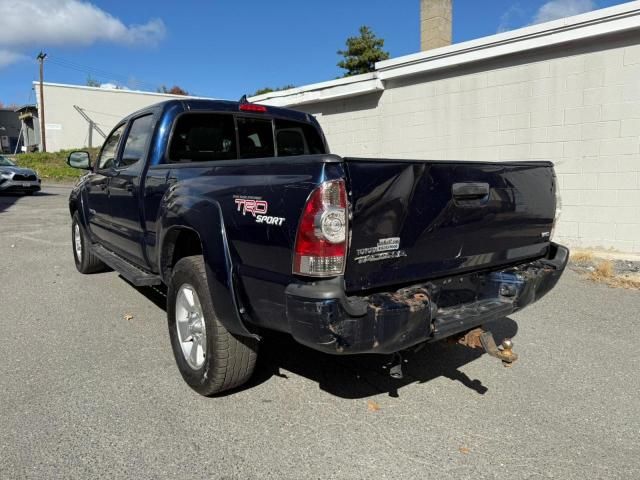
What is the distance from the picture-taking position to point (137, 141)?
4.71m

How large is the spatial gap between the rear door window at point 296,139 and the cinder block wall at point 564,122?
4557 millimetres

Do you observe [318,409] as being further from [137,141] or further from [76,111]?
[76,111]

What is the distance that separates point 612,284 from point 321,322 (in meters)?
5.42

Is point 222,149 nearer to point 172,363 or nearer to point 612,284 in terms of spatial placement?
point 172,363

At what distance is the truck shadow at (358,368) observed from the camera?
3562 millimetres

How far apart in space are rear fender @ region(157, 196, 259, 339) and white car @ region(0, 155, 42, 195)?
1791 cm

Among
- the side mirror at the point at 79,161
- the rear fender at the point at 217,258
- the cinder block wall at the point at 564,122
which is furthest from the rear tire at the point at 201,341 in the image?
the cinder block wall at the point at 564,122

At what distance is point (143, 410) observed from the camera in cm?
321

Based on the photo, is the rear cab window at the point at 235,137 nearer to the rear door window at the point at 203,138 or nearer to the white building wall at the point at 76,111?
the rear door window at the point at 203,138

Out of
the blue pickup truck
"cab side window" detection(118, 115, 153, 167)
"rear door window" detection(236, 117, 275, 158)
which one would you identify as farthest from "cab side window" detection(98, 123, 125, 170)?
"rear door window" detection(236, 117, 275, 158)

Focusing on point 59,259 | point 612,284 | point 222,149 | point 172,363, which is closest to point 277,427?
point 172,363

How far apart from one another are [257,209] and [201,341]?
3.90ft

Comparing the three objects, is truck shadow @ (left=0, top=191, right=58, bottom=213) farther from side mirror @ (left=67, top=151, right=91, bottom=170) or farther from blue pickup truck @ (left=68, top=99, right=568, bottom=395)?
blue pickup truck @ (left=68, top=99, right=568, bottom=395)

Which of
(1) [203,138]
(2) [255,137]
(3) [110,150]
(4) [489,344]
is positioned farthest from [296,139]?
(4) [489,344]
